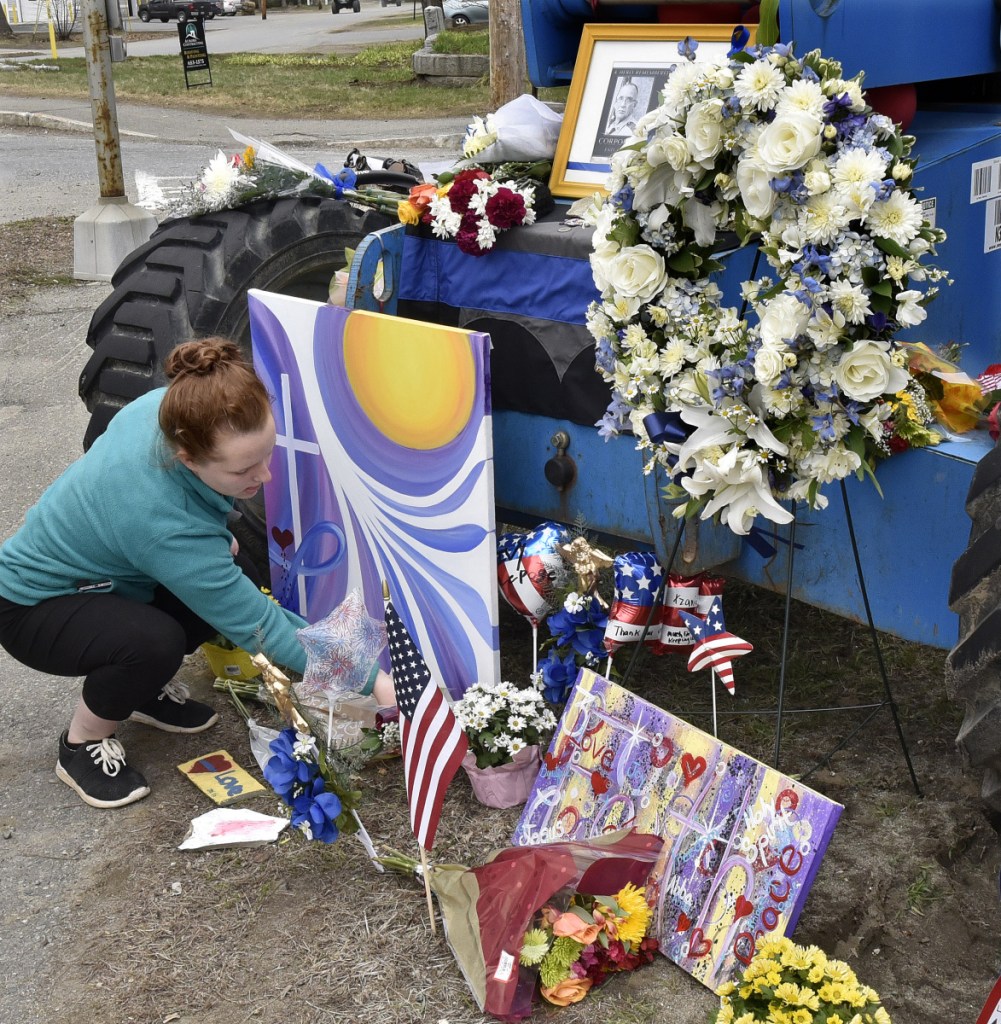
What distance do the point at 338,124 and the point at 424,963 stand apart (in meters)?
14.8

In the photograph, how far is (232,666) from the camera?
11.8 ft

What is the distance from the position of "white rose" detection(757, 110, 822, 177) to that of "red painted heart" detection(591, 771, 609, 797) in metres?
1.31

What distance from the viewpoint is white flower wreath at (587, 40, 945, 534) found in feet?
7.55

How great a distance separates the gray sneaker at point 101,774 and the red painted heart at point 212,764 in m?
0.14

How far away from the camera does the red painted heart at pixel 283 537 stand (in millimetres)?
3717

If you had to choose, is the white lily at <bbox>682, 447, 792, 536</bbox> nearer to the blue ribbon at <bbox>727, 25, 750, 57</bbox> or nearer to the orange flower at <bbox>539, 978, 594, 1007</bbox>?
the blue ribbon at <bbox>727, 25, 750, 57</bbox>

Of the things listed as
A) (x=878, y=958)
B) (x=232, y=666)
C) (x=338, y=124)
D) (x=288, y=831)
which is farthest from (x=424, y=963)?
(x=338, y=124)

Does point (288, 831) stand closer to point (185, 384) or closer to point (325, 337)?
point (185, 384)

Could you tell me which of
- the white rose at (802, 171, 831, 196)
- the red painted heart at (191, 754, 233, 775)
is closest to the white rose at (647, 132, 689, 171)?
the white rose at (802, 171, 831, 196)

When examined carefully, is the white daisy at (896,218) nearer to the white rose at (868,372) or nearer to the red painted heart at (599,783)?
the white rose at (868,372)

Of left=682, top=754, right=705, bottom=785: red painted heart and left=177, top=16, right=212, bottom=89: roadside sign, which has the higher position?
left=177, top=16, right=212, bottom=89: roadside sign

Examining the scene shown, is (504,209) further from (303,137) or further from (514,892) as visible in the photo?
(303,137)

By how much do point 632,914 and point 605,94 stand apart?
212 cm

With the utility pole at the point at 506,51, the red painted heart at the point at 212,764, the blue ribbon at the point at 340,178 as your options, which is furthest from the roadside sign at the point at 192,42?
the red painted heart at the point at 212,764
